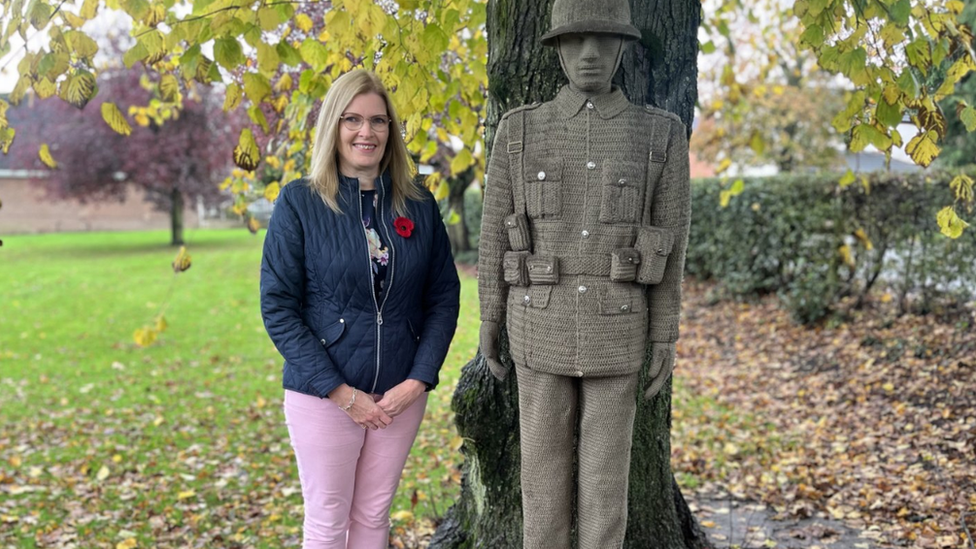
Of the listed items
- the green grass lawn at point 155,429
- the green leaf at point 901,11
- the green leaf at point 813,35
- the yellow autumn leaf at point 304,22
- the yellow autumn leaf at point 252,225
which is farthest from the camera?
the yellow autumn leaf at point 252,225

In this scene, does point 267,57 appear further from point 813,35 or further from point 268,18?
point 813,35

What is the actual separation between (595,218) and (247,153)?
154cm

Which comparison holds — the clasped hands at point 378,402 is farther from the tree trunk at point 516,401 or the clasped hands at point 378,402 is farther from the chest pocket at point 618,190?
the chest pocket at point 618,190

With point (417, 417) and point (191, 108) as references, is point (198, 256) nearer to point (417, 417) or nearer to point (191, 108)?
point (191, 108)

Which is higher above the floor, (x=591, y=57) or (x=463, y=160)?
(x=591, y=57)

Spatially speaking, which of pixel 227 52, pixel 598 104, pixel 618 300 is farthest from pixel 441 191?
pixel 618 300

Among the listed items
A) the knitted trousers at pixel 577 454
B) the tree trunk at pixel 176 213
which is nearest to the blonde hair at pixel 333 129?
the knitted trousers at pixel 577 454

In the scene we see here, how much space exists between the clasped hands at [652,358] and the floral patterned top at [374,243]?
0.39m

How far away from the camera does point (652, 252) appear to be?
2334mm

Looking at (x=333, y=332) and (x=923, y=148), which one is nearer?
(x=333, y=332)

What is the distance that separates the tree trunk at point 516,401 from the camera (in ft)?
9.07

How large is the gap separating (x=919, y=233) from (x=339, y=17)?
6.17m

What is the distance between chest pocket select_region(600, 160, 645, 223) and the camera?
2.33 metres

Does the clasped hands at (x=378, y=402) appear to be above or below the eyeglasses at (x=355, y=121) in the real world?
below
